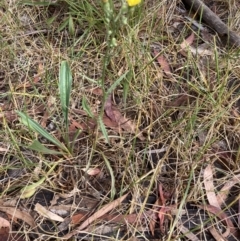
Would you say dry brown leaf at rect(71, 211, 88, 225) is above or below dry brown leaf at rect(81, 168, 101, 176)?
below

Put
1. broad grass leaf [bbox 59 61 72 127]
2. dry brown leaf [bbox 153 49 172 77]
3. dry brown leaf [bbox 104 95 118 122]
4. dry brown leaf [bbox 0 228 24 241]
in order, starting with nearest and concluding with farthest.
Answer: dry brown leaf [bbox 0 228 24 241] → broad grass leaf [bbox 59 61 72 127] → dry brown leaf [bbox 104 95 118 122] → dry brown leaf [bbox 153 49 172 77]

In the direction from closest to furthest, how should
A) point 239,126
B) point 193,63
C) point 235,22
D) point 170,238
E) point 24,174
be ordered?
point 170,238
point 24,174
point 239,126
point 193,63
point 235,22

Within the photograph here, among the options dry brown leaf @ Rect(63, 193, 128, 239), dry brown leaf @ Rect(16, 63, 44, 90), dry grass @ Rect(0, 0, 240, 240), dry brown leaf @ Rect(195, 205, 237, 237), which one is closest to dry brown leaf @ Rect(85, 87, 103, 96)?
dry grass @ Rect(0, 0, 240, 240)

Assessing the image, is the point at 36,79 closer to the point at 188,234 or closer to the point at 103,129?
the point at 103,129

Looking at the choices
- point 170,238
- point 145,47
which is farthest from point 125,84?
point 170,238

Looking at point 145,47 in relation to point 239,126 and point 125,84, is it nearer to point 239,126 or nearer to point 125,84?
point 125,84

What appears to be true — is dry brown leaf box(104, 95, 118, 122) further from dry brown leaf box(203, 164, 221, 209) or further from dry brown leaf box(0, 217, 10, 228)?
dry brown leaf box(0, 217, 10, 228)

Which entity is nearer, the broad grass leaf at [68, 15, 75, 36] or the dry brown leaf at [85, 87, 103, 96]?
the dry brown leaf at [85, 87, 103, 96]
